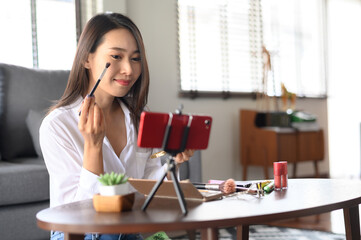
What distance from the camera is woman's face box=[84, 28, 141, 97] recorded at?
127 cm

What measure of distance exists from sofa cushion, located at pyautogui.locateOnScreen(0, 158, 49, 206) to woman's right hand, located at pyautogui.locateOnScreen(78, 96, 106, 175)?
3.00ft

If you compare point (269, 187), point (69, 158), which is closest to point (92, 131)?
point (69, 158)

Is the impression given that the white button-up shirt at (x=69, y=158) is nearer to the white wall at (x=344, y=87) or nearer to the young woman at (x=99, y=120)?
the young woman at (x=99, y=120)

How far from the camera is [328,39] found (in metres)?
4.96

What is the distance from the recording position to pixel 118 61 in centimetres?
128

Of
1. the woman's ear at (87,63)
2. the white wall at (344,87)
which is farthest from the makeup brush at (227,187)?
the white wall at (344,87)

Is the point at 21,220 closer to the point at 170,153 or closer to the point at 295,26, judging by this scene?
the point at 170,153

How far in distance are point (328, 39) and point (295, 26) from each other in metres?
0.52

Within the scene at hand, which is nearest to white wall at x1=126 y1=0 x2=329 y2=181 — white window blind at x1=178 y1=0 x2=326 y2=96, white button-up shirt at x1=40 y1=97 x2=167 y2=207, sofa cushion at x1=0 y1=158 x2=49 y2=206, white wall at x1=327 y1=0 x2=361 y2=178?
white window blind at x1=178 y1=0 x2=326 y2=96

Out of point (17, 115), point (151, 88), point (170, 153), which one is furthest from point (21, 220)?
point (151, 88)

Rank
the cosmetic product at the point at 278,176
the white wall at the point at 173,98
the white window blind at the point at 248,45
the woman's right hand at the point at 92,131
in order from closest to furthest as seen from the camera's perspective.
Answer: the woman's right hand at the point at 92,131 < the cosmetic product at the point at 278,176 < the white wall at the point at 173,98 < the white window blind at the point at 248,45

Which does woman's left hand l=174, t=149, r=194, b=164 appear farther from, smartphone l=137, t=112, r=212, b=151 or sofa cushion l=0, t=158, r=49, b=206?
sofa cushion l=0, t=158, r=49, b=206

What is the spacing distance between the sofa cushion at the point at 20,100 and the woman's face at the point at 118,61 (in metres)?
1.24

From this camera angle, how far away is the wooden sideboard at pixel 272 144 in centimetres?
360
